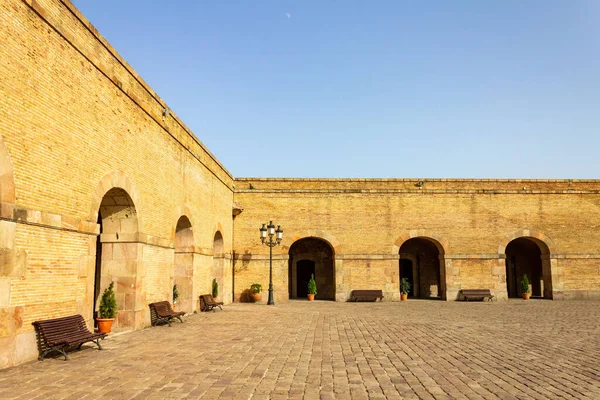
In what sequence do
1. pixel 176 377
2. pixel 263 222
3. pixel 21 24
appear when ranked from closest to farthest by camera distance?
1. pixel 176 377
2. pixel 21 24
3. pixel 263 222

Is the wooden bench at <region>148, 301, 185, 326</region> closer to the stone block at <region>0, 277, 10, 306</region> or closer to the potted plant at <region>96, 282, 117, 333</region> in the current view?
the potted plant at <region>96, 282, 117, 333</region>

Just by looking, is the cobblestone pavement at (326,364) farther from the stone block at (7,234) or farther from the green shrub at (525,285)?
the green shrub at (525,285)

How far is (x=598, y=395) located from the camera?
534 centimetres

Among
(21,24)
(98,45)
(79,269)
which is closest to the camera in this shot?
(21,24)

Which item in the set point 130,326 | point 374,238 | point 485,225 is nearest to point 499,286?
point 485,225

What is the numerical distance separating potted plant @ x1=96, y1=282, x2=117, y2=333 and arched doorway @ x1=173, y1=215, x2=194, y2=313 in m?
4.64

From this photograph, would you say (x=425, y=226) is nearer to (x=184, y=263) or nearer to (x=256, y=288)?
(x=256, y=288)

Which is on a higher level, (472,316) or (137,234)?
(137,234)

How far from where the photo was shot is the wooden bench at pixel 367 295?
21312 millimetres

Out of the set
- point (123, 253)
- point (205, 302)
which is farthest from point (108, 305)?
point (205, 302)

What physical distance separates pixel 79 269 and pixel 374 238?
50.8 feet

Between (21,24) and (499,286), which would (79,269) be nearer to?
(21,24)

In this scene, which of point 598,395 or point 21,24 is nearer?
point 598,395

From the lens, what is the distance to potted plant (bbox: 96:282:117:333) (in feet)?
33.3
